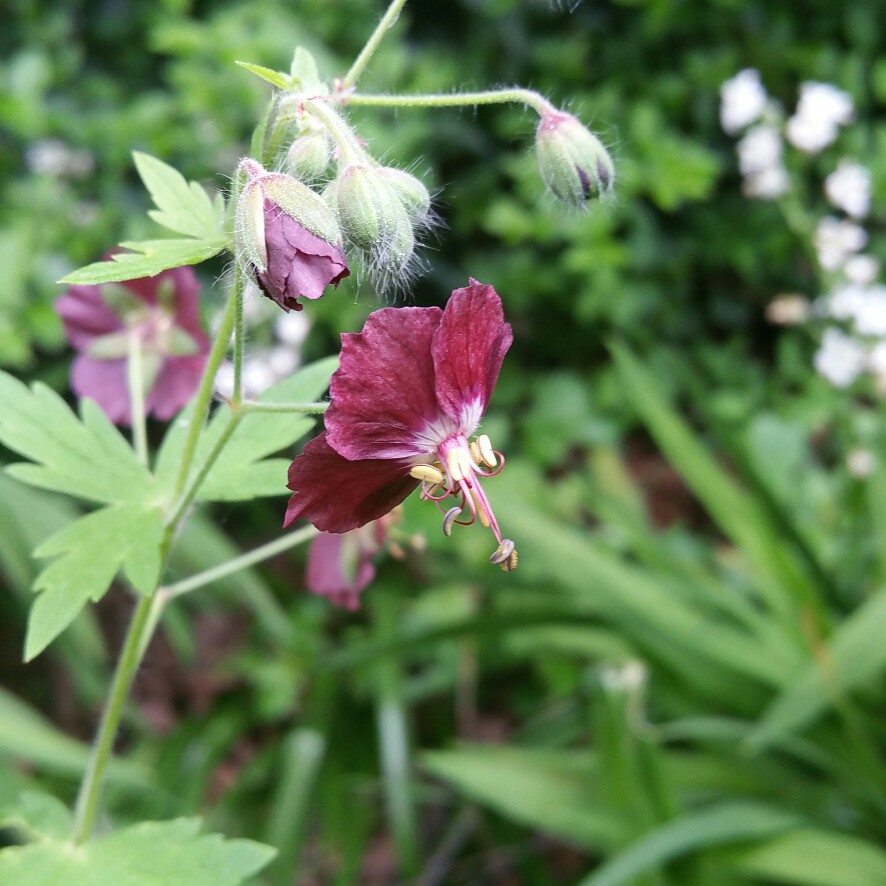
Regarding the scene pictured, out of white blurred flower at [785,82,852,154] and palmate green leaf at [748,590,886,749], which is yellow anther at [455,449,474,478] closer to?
palmate green leaf at [748,590,886,749]

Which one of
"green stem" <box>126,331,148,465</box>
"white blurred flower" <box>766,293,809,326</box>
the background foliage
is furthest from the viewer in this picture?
"white blurred flower" <box>766,293,809,326</box>

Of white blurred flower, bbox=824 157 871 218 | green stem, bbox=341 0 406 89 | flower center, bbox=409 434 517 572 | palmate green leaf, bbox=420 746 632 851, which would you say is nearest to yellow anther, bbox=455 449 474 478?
flower center, bbox=409 434 517 572

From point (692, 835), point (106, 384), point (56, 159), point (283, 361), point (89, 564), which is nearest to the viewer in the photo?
point (89, 564)

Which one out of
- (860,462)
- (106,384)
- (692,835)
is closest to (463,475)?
→ (106,384)

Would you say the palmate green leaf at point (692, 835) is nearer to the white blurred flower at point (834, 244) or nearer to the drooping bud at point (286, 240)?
the drooping bud at point (286, 240)

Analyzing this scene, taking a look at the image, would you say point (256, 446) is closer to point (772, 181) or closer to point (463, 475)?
point (463, 475)
